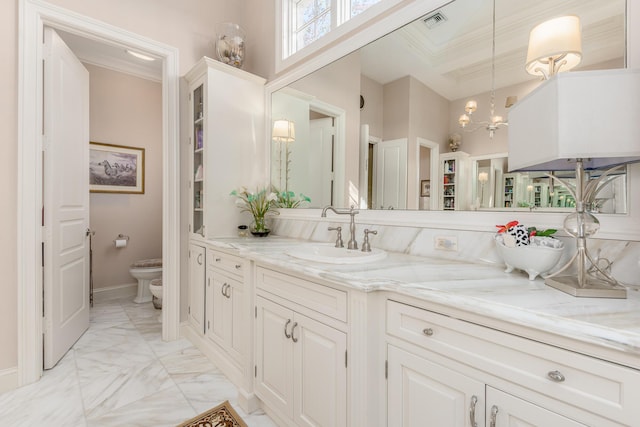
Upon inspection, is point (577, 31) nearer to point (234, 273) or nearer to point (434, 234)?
point (434, 234)

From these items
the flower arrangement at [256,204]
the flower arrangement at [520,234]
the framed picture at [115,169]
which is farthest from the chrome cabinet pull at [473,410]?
the framed picture at [115,169]

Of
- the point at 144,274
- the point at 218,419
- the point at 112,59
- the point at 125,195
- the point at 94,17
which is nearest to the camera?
the point at 218,419

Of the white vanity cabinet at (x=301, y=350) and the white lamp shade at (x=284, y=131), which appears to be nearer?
the white vanity cabinet at (x=301, y=350)

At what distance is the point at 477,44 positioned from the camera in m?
1.38

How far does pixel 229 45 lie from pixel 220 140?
0.91m

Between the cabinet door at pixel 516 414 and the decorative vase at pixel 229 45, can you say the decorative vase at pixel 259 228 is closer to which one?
the decorative vase at pixel 229 45

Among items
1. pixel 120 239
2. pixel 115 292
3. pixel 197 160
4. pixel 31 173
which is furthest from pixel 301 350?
pixel 115 292

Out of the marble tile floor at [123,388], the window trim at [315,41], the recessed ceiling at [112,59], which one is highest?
the recessed ceiling at [112,59]

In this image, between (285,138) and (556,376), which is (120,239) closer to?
(285,138)

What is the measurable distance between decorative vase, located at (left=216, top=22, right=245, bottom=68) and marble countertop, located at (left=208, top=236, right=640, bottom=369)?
203 centimetres

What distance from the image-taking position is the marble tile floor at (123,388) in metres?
1.61

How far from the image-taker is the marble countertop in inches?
25.3

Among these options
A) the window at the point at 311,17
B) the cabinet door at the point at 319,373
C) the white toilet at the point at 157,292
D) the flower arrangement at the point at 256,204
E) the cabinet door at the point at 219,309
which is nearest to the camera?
the cabinet door at the point at 319,373

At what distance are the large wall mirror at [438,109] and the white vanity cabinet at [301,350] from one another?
2.50 ft
